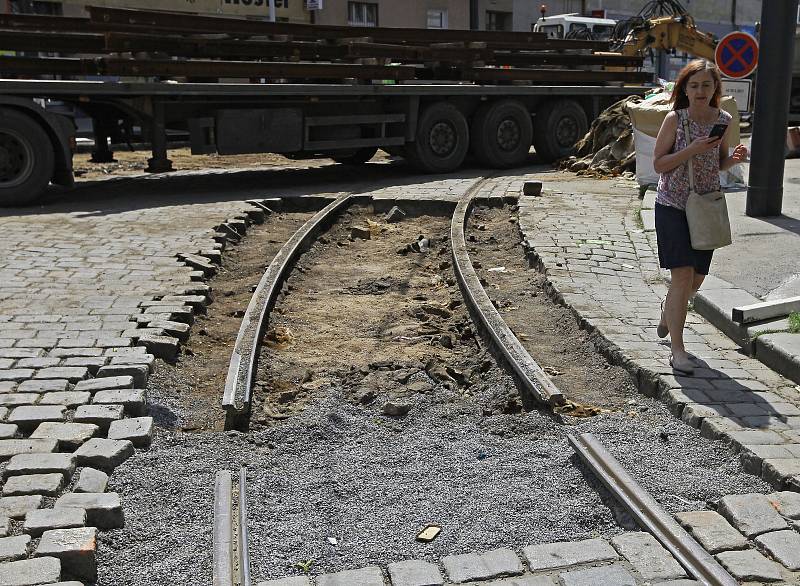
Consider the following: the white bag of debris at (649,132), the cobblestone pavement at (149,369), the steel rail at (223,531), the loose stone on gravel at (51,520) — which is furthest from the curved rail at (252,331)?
the white bag of debris at (649,132)

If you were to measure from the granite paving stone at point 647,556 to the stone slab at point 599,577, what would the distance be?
0.07 m

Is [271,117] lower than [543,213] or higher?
higher

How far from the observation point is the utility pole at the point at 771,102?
1012cm

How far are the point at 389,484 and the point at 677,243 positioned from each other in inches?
90.4

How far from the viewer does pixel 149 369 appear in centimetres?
579

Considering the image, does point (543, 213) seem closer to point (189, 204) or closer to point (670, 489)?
point (189, 204)

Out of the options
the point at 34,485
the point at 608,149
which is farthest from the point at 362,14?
the point at 34,485

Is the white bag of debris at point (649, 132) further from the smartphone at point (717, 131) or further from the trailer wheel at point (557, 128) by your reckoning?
the smartphone at point (717, 131)

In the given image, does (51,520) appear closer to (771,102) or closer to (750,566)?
(750,566)

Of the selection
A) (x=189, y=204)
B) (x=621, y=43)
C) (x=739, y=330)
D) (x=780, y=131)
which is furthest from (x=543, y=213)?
(x=621, y=43)

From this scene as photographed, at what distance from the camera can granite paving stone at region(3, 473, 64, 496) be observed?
401cm

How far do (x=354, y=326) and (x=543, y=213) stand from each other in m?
4.95

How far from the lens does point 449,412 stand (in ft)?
17.4

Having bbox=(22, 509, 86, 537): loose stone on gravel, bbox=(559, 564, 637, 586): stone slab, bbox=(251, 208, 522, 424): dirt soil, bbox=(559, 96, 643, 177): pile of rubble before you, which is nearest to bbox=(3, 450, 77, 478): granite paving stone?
bbox=(22, 509, 86, 537): loose stone on gravel
